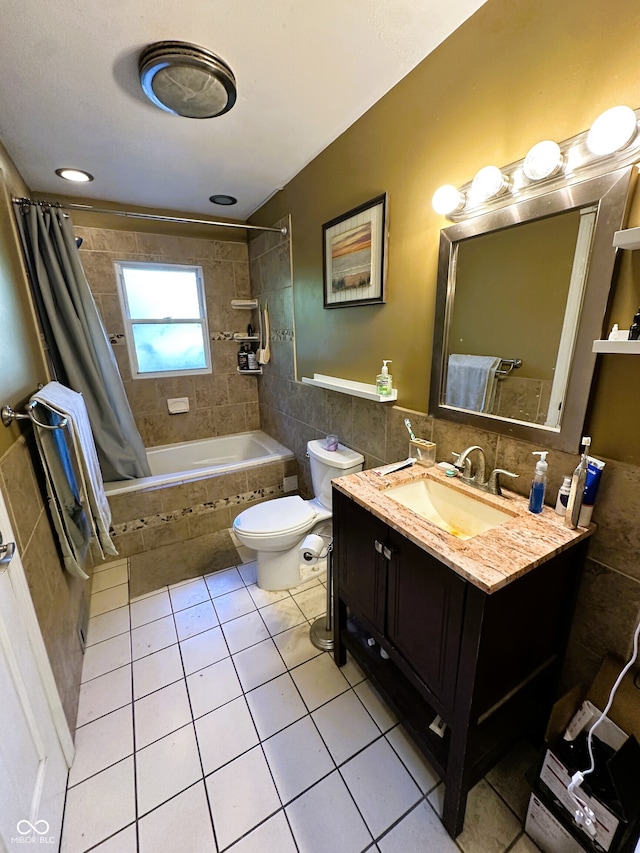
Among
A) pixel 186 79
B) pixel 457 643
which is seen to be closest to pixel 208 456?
pixel 186 79

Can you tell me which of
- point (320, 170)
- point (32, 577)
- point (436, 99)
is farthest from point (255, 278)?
point (32, 577)

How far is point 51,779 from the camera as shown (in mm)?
1030

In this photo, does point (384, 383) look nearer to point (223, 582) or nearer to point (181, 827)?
point (223, 582)

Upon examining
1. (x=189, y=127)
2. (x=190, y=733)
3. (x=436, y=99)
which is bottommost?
(x=190, y=733)

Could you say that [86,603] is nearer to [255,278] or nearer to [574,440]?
[574,440]

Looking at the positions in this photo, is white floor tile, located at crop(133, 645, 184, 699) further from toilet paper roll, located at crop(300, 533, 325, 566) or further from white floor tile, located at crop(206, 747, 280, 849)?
toilet paper roll, located at crop(300, 533, 325, 566)

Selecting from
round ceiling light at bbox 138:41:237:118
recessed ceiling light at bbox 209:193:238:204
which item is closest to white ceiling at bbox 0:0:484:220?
round ceiling light at bbox 138:41:237:118

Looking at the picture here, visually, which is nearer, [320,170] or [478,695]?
A: [478,695]

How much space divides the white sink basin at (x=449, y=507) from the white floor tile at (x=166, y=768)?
1163 mm

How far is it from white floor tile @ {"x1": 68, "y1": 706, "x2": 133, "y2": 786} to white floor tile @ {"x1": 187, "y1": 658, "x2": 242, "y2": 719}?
0.24 meters

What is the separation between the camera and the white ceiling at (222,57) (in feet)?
3.48

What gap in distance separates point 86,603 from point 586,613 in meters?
2.28

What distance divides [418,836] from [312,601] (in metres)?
0.97

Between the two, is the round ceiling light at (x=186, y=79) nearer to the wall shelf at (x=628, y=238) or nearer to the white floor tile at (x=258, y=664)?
the wall shelf at (x=628, y=238)
